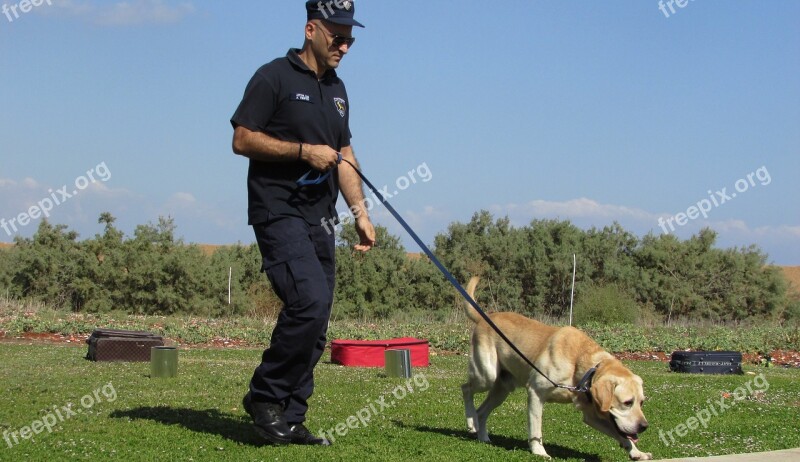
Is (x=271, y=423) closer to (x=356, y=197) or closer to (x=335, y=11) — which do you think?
(x=356, y=197)

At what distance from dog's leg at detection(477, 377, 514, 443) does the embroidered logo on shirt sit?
2572 millimetres

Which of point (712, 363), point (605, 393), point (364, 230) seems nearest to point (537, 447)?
point (605, 393)

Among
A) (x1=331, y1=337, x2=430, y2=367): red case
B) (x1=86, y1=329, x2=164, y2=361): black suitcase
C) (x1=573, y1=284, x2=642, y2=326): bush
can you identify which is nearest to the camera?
(x1=86, y1=329, x2=164, y2=361): black suitcase

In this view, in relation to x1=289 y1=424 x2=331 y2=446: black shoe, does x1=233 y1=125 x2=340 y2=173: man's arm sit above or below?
above

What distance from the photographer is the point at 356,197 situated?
20.5 ft

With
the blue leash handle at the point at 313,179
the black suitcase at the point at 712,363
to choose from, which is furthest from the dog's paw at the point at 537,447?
the black suitcase at the point at 712,363

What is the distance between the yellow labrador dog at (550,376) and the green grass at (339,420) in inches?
→ 13.4

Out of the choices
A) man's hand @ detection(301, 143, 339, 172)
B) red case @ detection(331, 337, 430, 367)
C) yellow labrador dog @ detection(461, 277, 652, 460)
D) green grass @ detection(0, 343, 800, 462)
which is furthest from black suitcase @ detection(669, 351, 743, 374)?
man's hand @ detection(301, 143, 339, 172)

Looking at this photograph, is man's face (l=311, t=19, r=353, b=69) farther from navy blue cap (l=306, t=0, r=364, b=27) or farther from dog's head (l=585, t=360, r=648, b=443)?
dog's head (l=585, t=360, r=648, b=443)

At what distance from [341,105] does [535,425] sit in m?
2.71

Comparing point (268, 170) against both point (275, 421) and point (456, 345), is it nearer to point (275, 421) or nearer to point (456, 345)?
point (275, 421)

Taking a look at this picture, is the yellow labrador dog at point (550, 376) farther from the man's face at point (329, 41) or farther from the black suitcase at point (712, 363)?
the black suitcase at point (712, 363)

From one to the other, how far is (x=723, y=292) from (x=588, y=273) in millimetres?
6256

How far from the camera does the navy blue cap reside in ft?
18.5
